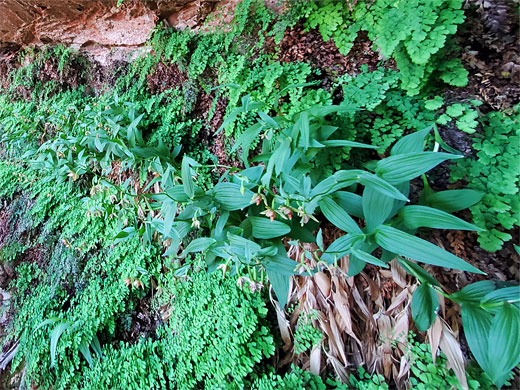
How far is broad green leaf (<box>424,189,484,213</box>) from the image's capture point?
78 cm

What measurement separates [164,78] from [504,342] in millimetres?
1891

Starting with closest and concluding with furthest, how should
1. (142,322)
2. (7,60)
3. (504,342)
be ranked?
(504,342)
(142,322)
(7,60)

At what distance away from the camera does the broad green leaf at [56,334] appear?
148cm

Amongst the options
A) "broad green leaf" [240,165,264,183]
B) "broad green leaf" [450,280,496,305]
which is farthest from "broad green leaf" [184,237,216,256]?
"broad green leaf" [450,280,496,305]

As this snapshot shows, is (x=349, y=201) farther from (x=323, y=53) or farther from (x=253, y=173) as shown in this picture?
(x=323, y=53)

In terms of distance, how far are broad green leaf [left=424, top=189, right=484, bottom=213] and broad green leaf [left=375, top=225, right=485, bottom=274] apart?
20cm

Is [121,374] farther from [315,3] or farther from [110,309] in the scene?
[315,3]

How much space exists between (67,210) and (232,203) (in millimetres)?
1704

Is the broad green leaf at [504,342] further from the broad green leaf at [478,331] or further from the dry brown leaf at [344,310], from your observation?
the dry brown leaf at [344,310]

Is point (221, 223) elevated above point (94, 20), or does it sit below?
below

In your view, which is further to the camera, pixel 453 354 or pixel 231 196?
pixel 231 196

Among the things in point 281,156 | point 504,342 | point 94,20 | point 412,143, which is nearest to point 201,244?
point 281,156

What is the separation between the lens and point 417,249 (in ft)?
2.24

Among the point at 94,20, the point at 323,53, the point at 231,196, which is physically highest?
the point at 94,20
